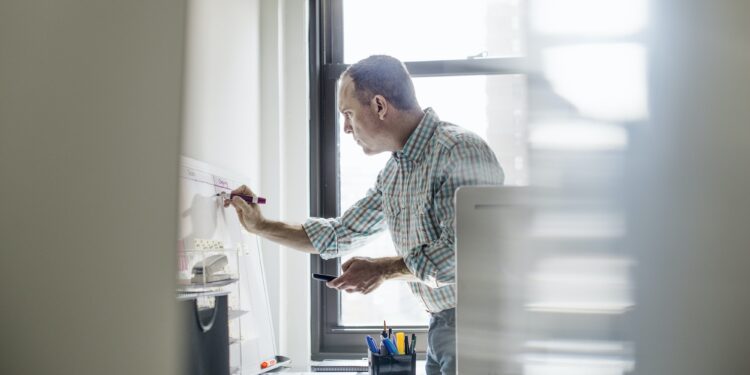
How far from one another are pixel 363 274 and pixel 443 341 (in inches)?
8.2

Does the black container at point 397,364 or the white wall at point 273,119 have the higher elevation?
the white wall at point 273,119

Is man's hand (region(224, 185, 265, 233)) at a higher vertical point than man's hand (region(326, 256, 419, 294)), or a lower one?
higher

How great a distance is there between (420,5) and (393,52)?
0.52ft

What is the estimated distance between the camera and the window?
5.72 feet

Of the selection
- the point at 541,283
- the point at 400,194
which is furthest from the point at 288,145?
the point at 541,283

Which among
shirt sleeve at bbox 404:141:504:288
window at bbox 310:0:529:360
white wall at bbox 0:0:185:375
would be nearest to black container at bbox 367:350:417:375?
shirt sleeve at bbox 404:141:504:288

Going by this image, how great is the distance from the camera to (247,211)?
50.6 inches

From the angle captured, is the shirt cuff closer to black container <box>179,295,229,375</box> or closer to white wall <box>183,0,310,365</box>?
black container <box>179,295,229,375</box>

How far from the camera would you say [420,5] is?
179 cm

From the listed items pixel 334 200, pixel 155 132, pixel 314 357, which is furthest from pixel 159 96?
pixel 314 357

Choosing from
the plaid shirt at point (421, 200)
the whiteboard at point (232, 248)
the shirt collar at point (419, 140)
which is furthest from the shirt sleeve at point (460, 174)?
the whiteboard at point (232, 248)

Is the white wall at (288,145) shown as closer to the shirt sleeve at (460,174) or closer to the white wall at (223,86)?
the white wall at (223,86)

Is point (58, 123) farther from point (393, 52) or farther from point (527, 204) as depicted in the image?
point (393, 52)

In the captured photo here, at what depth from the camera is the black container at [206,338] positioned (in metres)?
0.88
